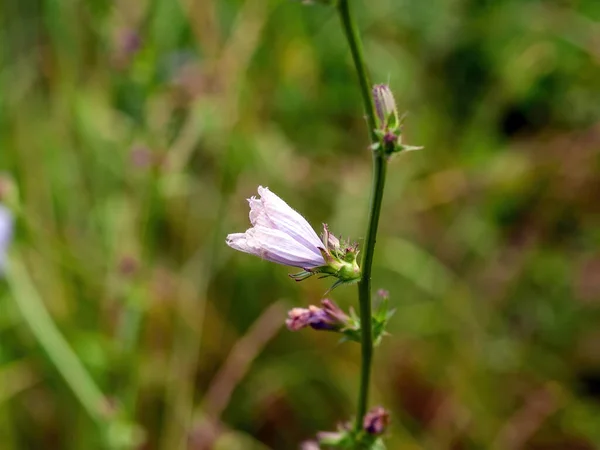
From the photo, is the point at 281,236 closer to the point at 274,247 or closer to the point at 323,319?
the point at 274,247

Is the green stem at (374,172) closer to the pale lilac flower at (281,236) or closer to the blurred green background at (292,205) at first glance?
the pale lilac flower at (281,236)

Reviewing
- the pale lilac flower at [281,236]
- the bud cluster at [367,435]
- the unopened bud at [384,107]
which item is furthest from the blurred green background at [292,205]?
the unopened bud at [384,107]

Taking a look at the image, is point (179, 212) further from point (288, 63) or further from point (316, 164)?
point (288, 63)

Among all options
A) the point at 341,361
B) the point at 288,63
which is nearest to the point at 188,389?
the point at 341,361

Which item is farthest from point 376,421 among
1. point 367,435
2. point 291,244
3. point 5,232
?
point 5,232

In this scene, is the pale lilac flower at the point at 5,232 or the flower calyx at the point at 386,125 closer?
the flower calyx at the point at 386,125
